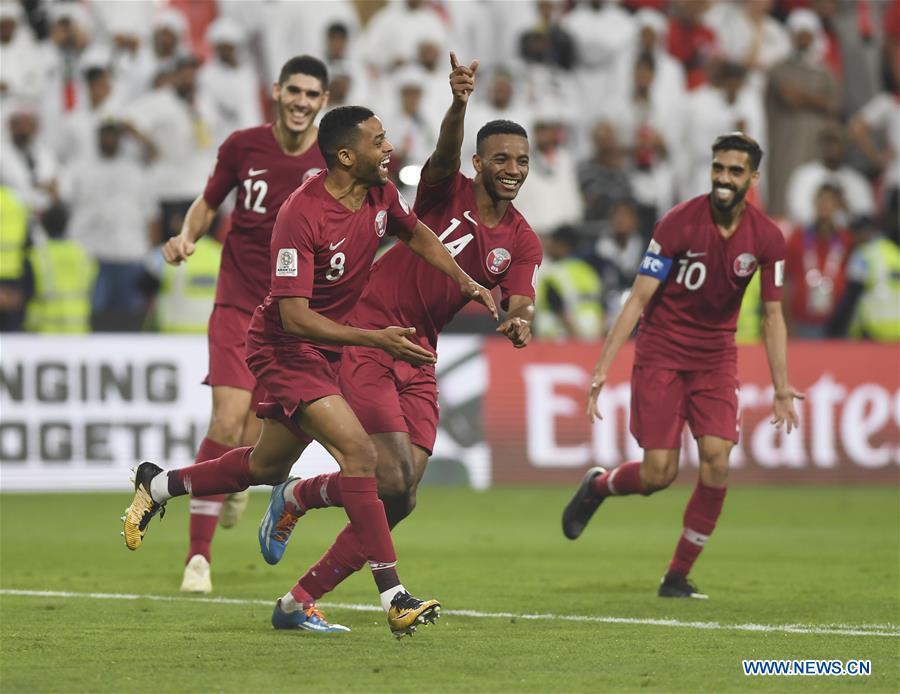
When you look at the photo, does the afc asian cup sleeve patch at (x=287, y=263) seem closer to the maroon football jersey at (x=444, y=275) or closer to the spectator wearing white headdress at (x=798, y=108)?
the maroon football jersey at (x=444, y=275)

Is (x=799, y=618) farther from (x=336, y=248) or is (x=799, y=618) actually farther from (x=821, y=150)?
(x=821, y=150)

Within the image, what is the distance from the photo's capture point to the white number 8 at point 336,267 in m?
7.85

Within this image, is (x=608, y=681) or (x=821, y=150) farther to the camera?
(x=821, y=150)

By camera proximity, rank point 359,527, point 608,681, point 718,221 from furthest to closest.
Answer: point 718,221 < point 359,527 < point 608,681

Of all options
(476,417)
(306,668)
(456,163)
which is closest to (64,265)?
(476,417)

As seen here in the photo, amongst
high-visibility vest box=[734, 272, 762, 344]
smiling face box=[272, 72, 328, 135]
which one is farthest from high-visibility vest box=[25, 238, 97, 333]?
smiling face box=[272, 72, 328, 135]

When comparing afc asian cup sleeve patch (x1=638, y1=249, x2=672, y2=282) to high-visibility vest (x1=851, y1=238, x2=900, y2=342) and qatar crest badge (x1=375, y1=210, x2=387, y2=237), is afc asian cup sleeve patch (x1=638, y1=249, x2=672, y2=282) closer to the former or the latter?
qatar crest badge (x1=375, y1=210, x2=387, y2=237)

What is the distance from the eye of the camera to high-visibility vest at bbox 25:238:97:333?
16.6 meters

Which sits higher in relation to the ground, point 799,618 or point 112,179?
point 112,179

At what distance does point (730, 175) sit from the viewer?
377 inches

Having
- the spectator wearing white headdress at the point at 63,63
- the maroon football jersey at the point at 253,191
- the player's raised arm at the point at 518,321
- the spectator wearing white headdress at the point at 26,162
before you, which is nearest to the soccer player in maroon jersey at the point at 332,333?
the player's raised arm at the point at 518,321

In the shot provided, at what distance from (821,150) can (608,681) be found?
14959 mm

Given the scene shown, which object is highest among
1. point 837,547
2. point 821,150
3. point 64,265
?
point 821,150

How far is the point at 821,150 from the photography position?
20.8m
